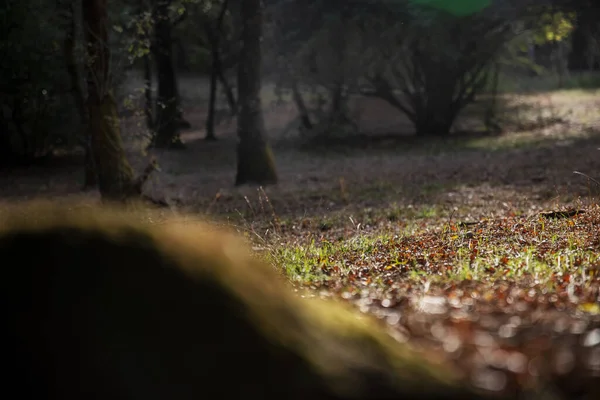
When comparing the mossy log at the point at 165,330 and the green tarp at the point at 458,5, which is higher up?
the green tarp at the point at 458,5

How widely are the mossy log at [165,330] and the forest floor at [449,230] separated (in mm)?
362

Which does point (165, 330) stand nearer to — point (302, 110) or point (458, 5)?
point (458, 5)

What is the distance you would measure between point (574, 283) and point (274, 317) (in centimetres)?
238

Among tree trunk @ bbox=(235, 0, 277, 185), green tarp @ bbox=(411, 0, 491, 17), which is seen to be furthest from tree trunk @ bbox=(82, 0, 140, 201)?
green tarp @ bbox=(411, 0, 491, 17)

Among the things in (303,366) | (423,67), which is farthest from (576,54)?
(303,366)

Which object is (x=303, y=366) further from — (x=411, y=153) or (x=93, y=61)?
(x=411, y=153)

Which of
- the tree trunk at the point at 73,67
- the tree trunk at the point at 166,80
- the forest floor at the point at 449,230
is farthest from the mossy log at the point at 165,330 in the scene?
the tree trunk at the point at 166,80

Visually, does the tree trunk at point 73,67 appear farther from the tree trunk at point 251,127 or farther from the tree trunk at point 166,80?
the tree trunk at point 166,80

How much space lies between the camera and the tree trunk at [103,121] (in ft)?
40.5

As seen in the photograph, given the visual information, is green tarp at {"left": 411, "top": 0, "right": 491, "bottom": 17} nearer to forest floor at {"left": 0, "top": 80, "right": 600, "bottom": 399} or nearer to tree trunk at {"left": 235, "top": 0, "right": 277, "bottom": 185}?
forest floor at {"left": 0, "top": 80, "right": 600, "bottom": 399}

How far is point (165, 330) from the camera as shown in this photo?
272 cm

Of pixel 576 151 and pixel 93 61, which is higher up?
pixel 93 61

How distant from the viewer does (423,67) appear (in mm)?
26578

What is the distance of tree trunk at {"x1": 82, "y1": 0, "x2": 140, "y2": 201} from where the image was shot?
12336 millimetres
